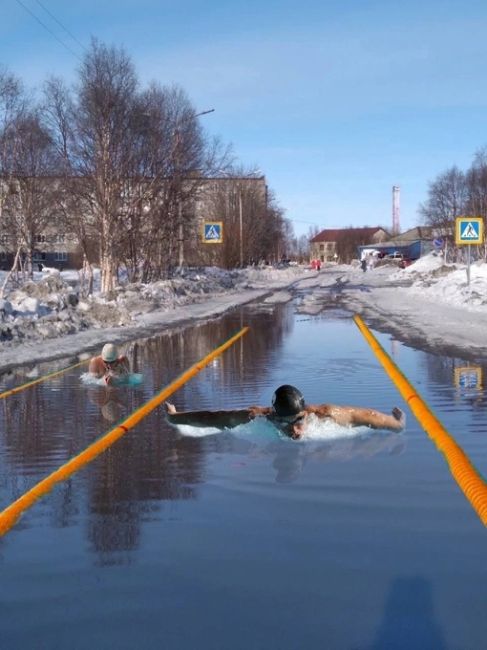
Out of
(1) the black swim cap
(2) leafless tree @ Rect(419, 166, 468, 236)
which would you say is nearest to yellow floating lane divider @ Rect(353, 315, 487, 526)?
(1) the black swim cap

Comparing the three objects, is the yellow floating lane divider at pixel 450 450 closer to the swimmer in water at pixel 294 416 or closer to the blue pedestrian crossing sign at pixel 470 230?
the swimmer in water at pixel 294 416

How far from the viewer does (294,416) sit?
26.1 ft

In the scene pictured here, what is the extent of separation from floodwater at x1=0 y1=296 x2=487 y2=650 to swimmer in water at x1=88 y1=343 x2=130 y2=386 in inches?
75.3

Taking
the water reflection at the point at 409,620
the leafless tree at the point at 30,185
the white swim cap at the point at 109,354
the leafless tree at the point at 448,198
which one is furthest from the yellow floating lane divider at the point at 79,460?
the leafless tree at the point at 448,198

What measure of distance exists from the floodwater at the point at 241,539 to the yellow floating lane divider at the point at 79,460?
100mm

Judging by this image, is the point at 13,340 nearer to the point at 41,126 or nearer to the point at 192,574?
the point at 192,574

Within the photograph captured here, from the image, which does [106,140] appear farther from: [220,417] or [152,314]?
[220,417]

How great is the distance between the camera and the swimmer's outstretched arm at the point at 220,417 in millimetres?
8328

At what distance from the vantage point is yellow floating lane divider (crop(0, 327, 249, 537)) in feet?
18.6

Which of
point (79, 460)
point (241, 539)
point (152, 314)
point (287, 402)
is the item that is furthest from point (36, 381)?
point (152, 314)

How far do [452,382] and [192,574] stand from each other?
762cm

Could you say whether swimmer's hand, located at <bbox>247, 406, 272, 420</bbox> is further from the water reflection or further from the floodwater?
the water reflection

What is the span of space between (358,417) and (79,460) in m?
2.76

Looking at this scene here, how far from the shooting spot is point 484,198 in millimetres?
63906
